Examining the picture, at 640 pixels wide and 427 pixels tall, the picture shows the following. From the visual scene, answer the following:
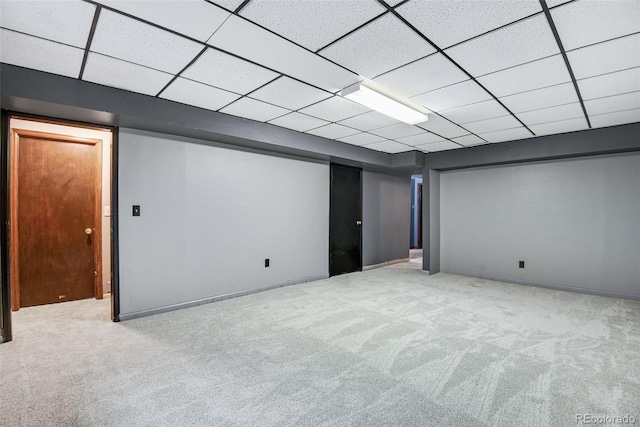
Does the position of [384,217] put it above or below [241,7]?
below

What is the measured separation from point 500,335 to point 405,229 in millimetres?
4544

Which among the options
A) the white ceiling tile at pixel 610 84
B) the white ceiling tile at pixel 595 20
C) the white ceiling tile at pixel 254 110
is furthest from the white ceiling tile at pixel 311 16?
the white ceiling tile at pixel 610 84

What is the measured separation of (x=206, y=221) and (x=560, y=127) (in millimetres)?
4941

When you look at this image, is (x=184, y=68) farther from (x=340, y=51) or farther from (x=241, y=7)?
(x=340, y=51)

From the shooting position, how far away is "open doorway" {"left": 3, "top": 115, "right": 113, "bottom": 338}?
371 centimetres

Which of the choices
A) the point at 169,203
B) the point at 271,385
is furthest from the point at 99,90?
the point at 271,385

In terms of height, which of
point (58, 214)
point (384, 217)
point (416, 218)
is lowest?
point (416, 218)

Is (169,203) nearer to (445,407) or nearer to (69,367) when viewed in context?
(69,367)

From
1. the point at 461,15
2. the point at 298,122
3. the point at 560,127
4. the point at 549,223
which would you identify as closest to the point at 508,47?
the point at 461,15

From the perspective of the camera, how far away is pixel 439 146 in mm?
5312

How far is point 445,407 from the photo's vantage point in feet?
6.27

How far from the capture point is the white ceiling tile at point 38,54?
2.03 m

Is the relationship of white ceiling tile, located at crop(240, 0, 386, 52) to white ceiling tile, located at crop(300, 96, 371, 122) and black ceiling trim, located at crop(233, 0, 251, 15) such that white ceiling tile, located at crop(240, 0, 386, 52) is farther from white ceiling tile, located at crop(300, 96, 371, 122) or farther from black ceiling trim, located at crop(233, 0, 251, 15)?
white ceiling tile, located at crop(300, 96, 371, 122)

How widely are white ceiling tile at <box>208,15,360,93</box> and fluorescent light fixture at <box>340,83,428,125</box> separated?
0.08 meters
